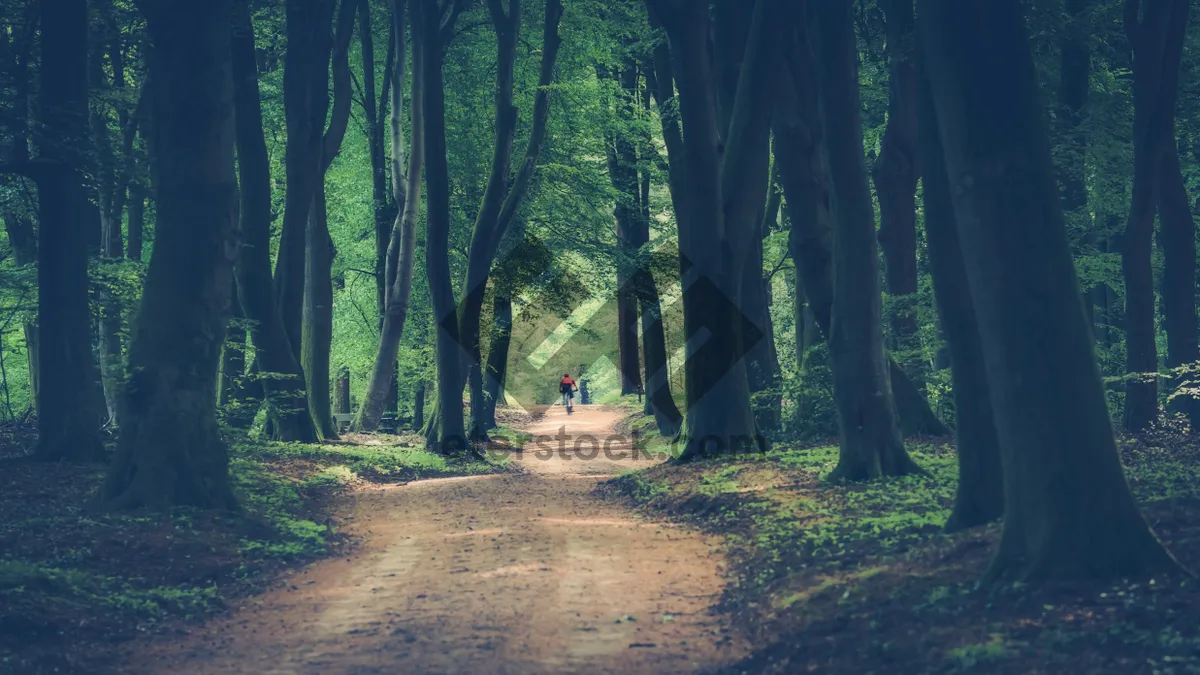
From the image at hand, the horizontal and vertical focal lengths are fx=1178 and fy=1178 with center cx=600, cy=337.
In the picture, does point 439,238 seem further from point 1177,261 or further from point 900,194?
point 1177,261

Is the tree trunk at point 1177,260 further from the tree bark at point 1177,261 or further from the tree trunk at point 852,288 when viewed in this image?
the tree trunk at point 852,288

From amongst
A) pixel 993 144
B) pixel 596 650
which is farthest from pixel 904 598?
pixel 993 144

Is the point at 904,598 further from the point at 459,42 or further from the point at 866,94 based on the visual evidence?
the point at 459,42

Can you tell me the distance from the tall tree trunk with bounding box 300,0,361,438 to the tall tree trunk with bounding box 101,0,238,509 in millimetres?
12629

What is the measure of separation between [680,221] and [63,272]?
10.5 m

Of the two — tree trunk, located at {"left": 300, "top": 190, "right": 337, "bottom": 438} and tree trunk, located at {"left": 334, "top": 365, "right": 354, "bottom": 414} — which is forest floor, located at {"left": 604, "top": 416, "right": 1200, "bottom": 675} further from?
tree trunk, located at {"left": 334, "top": 365, "right": 354, "bottom": 414}

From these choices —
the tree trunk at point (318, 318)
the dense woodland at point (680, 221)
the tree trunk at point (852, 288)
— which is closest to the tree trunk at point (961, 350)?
the dense woodland at point (680, 221)

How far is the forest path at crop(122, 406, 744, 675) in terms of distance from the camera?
8.00 meters

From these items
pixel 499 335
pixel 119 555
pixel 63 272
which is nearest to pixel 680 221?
pixel 63 272

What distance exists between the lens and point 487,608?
375 inches

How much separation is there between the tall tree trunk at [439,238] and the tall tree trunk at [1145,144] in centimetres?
1389

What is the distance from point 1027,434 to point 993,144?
2049mm

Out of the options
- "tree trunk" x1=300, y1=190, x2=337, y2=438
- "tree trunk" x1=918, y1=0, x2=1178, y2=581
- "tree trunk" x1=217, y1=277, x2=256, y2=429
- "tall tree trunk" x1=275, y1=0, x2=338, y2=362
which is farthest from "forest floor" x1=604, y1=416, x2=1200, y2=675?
"tree trunk" x1=300, y1=190, x2=337, y2=438

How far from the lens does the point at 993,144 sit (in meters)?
8.32
